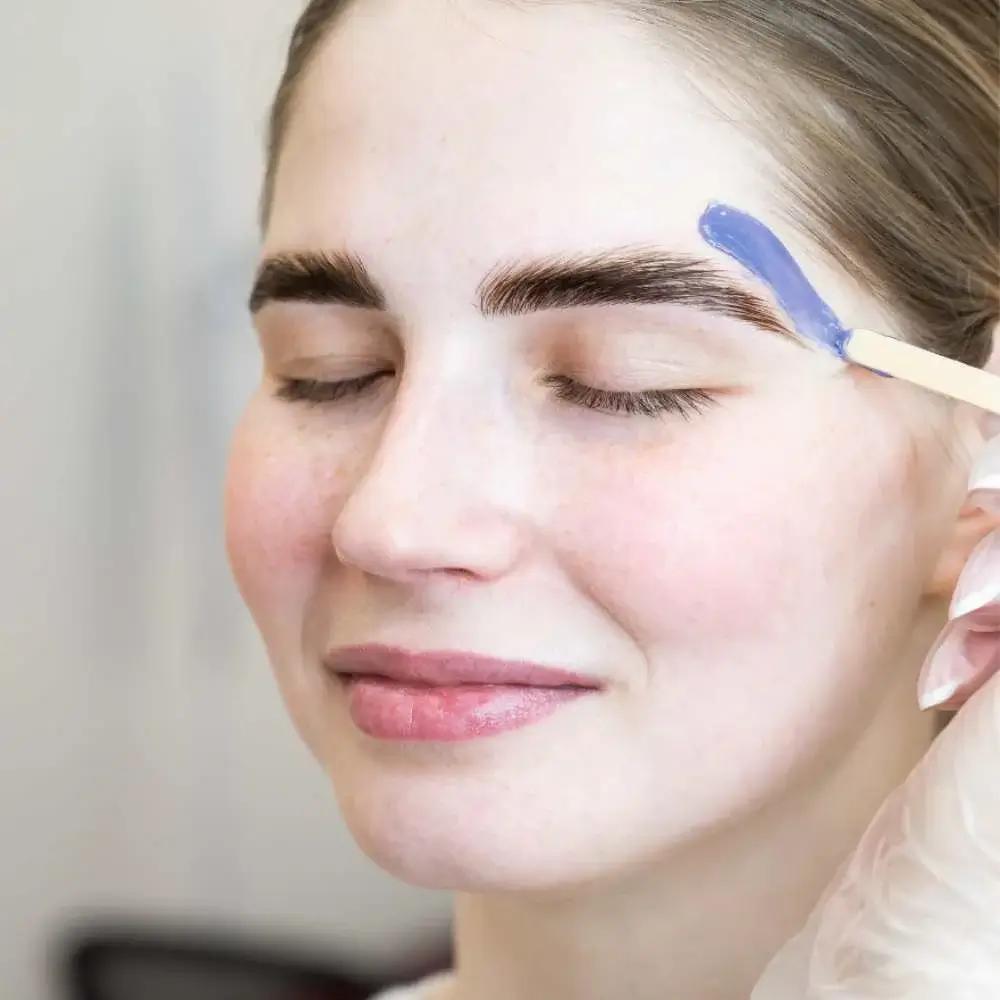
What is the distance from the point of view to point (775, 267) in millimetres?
616

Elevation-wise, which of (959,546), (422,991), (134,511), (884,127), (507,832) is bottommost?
(422,991)

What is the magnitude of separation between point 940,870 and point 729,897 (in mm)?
163

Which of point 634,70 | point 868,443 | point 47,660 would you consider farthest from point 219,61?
point 868,443

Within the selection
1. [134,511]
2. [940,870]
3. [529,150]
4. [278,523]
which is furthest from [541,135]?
[134,511]

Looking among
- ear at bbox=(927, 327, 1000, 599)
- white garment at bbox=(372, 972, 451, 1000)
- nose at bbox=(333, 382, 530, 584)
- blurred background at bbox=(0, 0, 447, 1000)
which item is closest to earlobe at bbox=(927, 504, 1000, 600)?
ear at bbox=(927, 327, 1000, 599)

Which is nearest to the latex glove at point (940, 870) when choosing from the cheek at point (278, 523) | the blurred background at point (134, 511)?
the cheek at point (278, 523)

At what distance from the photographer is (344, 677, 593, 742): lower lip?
0.61 metres

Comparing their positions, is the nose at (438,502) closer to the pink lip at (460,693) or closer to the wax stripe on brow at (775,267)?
the pink lip at (460,693)

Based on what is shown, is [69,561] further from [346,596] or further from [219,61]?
[346,596]

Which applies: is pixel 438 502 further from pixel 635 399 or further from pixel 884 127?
pixel 884 127

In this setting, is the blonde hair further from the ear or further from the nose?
the nose

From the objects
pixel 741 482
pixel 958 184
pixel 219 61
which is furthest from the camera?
pixel 219 61

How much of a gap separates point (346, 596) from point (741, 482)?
22 cm

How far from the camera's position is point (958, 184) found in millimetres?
694
